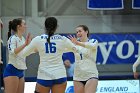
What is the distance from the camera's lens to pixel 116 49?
13945mm

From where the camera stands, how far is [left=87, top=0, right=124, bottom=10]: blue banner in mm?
13570

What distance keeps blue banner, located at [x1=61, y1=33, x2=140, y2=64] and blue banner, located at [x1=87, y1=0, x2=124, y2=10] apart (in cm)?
99

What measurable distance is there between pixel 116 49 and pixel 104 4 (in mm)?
1645

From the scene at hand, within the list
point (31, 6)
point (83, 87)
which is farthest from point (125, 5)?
point (83, 87)

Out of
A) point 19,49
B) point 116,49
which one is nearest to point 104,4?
point 116,49

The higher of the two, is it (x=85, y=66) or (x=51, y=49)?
(x=51, y=49)

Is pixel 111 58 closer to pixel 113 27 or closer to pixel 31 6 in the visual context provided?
pixel 113 27

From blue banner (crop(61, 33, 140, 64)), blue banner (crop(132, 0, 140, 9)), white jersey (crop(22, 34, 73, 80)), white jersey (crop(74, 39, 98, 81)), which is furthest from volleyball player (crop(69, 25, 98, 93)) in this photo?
blue banner (crop(132, 0, 140, 9))

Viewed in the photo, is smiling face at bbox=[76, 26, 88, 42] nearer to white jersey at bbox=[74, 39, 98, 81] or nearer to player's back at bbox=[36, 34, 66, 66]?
white jersey at bbox=[74, 39, 98, 81]

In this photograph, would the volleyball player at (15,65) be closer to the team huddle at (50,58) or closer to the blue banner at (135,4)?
the team huddle at (50,58)

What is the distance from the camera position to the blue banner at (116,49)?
45.6 ft

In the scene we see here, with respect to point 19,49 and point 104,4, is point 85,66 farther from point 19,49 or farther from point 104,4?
point 104,4

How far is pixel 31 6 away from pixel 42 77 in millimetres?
9703

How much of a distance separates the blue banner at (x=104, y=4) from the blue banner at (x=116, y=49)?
988 mm
